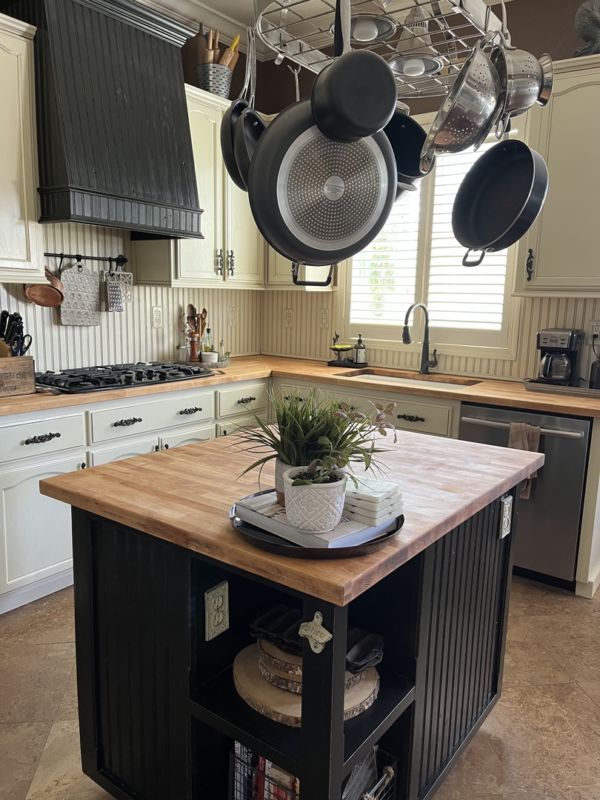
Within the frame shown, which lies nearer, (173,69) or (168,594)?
(168,594)

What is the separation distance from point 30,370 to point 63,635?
1174 mm

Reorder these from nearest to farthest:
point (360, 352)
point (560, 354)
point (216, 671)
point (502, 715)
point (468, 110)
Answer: point (468, 110) < point (216, 671) < point (502, 715) < point (560, 354) < point (360, 352)

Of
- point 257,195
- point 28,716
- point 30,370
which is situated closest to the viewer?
point 257,195

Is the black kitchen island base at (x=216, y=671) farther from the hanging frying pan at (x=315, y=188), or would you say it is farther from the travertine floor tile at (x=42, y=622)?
the travertine floor tile at (x=42, y=622)

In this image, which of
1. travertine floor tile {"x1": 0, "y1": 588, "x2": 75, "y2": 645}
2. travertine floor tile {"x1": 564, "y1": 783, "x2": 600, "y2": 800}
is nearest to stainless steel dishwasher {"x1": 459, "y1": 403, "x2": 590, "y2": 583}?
travertine floor tile {"x1": 564, "y1": 783, "x2": 600, "y2": 800}

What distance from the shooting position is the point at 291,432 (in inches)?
52.6

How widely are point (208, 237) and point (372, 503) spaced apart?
284 cm

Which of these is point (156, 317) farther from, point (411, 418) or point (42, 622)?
point (42, 622)

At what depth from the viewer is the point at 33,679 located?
2.33 metres

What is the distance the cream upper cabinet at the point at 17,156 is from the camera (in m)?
2.70

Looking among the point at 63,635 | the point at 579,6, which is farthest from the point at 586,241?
the point at 63,635

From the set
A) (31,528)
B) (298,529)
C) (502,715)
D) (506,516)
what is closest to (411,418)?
(506,516)

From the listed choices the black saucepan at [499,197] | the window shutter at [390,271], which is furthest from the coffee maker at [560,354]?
the black saucepan at [499,197]

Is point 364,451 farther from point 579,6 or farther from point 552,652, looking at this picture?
point 579,6
